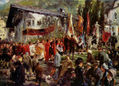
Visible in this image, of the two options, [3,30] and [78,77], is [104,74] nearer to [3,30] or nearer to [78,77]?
[78,77]

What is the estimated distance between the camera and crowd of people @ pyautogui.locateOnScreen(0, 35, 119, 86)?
883 centimetres

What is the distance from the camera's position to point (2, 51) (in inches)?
370

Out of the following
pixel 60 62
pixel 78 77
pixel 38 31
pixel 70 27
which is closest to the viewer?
pixel 78 77

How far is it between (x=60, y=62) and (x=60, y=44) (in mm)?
663

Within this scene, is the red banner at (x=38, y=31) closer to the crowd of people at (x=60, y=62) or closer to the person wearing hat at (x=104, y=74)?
the crowd of people at (x=60, y=62)

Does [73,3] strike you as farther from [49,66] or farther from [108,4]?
[49,66]

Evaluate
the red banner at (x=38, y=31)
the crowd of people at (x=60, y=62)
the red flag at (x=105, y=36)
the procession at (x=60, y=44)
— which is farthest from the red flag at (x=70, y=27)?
the red flag at (x=105, y=36)

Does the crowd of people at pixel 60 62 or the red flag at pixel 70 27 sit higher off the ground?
the red flag at pixel 70 27

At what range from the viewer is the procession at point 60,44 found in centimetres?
888

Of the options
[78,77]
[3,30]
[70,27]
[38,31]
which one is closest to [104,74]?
[78,77]

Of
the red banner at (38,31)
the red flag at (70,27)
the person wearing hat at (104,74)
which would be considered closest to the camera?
the person wearing hat at (104,74)

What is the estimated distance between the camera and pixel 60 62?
29.6 ft

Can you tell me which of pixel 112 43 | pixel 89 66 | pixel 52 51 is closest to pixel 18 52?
pixel 52 51

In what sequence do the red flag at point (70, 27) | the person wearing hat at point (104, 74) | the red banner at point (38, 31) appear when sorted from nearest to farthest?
the person wearing hat at point (104, 74)
the red banner at point (38, 31)
the red flag at point (70, 27)
